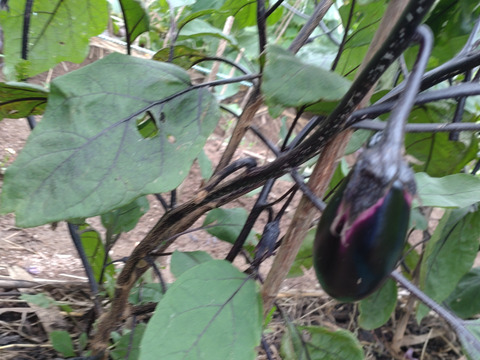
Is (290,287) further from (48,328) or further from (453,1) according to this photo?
(453,1)

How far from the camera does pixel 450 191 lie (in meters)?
0.52

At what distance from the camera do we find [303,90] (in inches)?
13.0

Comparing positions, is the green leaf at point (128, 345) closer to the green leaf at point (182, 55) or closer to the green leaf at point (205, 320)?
the green leaf at point (205, 320)

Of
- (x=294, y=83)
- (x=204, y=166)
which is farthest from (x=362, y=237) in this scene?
(x=204, y=166)

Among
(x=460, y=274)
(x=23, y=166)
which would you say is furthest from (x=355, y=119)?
(x=460, y=274)

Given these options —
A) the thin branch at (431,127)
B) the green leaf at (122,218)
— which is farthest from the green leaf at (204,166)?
the thin branch at (431,127)

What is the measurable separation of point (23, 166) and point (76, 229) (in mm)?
350

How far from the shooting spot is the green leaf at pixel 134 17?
547 mm

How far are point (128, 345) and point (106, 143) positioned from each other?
36cm

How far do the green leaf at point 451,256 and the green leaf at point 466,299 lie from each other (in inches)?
10.2

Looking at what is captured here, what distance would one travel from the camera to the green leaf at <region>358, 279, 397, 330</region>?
84cm

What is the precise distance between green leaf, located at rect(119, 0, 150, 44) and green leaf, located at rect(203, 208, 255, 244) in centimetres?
29

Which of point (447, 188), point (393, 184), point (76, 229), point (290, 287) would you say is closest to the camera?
point (393, 184)

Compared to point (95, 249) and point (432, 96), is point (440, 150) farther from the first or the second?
point (95, 249)
